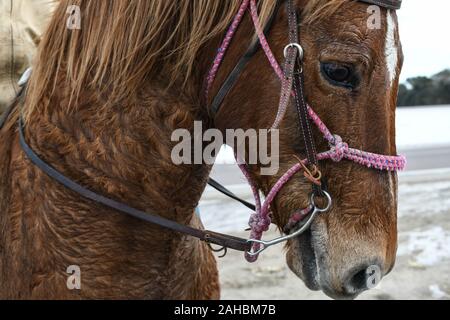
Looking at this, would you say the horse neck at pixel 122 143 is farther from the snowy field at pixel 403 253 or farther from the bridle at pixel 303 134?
the snowy field at pixel 403 253

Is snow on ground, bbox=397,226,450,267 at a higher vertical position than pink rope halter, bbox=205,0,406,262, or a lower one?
lower

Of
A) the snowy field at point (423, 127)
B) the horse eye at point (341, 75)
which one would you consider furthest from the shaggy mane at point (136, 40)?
the snowy field at point (423, 127)

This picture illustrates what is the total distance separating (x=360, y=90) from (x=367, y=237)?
0.41 metres

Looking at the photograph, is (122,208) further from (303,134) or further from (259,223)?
(303,134)

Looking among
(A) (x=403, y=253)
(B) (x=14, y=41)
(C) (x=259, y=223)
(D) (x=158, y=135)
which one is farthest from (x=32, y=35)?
(A) (x=403, y=253)

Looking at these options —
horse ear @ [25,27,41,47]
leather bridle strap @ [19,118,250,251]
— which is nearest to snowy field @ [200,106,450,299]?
horse ear @ [25,27,41,47]

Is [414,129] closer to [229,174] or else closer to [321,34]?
[229,174]

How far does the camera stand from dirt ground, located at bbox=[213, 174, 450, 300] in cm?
450

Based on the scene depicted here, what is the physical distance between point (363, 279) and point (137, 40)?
985 mm

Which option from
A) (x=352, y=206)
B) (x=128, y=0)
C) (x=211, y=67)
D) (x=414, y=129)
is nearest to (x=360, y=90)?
(x=352, y=206)

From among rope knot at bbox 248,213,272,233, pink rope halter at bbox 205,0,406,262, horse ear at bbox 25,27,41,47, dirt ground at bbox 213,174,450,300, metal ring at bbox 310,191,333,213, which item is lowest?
dirt ground at bbox 213,174,450,300

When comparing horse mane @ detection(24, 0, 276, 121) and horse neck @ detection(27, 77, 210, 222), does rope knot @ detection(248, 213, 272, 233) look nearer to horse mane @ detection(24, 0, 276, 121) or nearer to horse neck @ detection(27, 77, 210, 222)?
horse neck @ detection(27, 77, 210, 222)

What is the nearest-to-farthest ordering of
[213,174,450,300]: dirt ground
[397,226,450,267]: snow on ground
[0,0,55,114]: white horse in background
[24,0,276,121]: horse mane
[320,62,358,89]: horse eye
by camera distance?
[320,62,358,89]: horse eye
[24,0,276,121]: horse mane
[0,0,55,114]: white horse in background
[213,174,450,300]: dirt ground
[397,226,450,267]: snow on ground

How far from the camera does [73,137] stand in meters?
1.79
